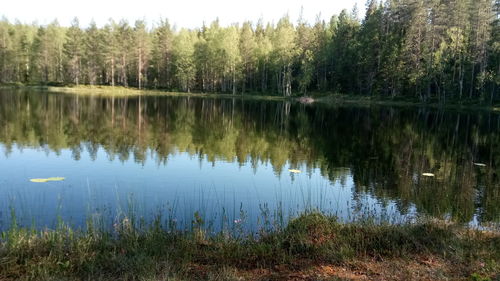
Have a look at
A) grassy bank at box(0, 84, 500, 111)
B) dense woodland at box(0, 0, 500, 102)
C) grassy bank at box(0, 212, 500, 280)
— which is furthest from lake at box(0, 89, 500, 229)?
dense woodland at box(0, 0, 500, 102)

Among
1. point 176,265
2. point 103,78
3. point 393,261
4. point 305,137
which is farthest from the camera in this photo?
point 103,78

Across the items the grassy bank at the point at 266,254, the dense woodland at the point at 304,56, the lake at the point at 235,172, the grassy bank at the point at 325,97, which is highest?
the dense woodland at the point at 304,56

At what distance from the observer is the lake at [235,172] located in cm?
1245

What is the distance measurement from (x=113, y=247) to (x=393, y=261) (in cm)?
498

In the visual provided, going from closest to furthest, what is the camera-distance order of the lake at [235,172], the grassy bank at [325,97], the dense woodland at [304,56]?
1. the lake at [235,172]
2. the grassy bank at [325,97]
3. the dense woodland at [304,56]

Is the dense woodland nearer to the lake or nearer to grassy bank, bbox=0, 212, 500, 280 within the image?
the lake

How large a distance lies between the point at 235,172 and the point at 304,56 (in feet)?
241

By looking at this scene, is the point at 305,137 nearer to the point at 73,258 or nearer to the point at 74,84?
the point at 73,258

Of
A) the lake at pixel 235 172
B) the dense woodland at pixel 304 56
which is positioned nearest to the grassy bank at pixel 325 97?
the dense woodland at pixel 304 56

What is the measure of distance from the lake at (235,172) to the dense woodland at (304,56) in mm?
41900

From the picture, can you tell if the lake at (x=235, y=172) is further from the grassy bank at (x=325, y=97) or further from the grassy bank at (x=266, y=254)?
the grassy bank at (x=325, y=97)

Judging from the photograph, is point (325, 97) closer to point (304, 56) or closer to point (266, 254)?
point (304, 56)

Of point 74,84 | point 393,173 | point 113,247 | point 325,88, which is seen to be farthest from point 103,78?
point 113,247

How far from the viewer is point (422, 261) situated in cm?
723
